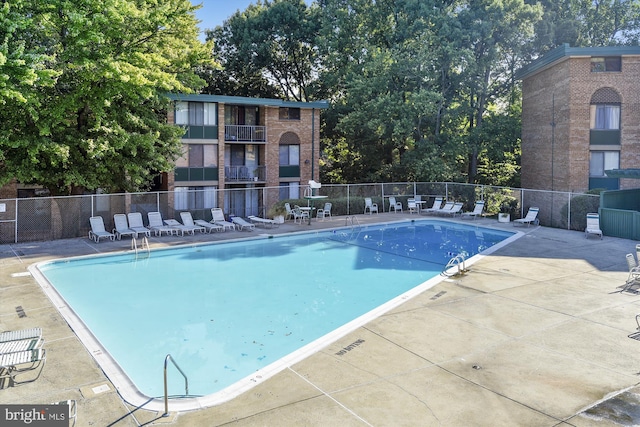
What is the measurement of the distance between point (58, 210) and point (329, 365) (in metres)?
16.3

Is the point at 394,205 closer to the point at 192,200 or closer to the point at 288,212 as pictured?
the point at 288,212

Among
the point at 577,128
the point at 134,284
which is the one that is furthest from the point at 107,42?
the point at 577,128

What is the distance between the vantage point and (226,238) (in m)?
21.0

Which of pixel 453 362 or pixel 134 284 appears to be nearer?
pixel 453 362

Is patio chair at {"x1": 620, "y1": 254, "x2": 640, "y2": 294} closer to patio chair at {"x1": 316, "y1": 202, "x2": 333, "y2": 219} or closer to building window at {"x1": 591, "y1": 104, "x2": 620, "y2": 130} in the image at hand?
building window at {"x1": 591, "y1": 104, "x2": 620, "y2": 130}

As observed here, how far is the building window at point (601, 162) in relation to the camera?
87.1 ft

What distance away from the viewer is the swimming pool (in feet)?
28.7

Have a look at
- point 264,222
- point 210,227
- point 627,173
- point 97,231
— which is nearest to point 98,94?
point 97,231

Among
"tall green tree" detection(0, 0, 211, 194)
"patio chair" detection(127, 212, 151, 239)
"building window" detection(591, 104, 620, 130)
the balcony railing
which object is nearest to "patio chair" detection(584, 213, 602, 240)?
"building window" detection(591, 104, 620, 130)

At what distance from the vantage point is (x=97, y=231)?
2022 centimetres

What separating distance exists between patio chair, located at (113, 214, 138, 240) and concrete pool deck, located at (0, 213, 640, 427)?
7.23 meters

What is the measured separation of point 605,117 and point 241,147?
1996 centimetres

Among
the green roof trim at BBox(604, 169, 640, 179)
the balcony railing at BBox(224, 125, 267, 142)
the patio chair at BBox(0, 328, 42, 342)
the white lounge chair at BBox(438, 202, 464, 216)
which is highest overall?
the balcony railing at BBox(224, 125, 267, 142)

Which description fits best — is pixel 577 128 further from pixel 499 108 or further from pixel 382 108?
pixel 499 108
